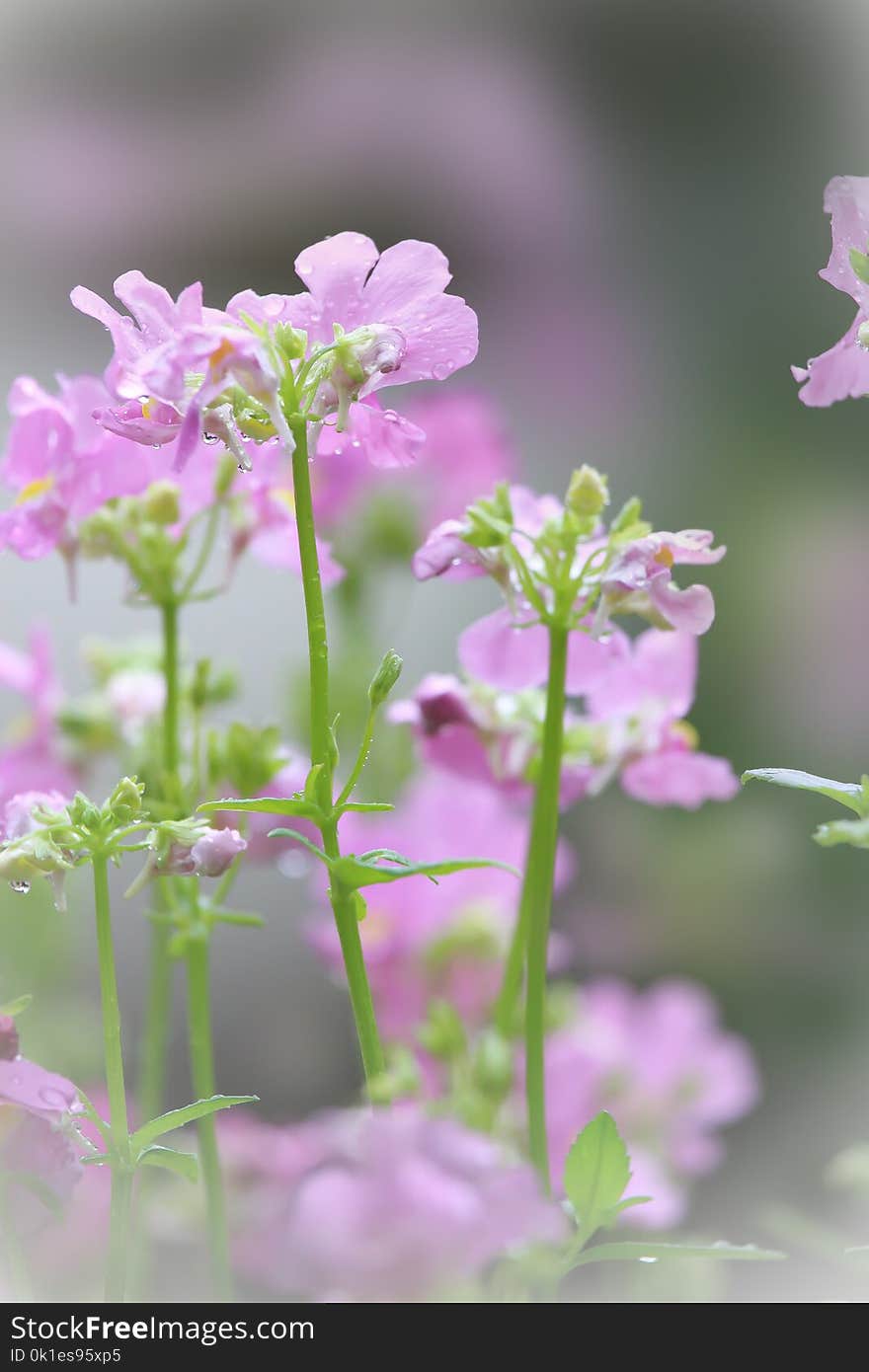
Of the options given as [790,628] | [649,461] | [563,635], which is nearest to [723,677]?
[790,628]

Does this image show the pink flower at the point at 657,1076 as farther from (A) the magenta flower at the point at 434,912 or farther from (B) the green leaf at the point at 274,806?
(B) the green leaf at the point at 274,806

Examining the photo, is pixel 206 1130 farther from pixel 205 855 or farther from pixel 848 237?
pixel 848 237

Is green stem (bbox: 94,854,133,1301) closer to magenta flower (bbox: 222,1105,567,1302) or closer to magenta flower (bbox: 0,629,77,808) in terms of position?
magenta flower (bbox: 222,1105,567,1302)

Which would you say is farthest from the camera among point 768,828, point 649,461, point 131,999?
point 649,461

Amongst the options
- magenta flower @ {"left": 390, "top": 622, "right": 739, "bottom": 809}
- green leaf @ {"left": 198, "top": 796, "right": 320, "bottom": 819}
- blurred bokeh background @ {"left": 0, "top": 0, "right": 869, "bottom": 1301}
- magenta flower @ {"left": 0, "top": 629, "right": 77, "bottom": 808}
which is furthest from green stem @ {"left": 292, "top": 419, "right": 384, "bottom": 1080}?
blurred bokeh background @ {"left": 0, "top": 0, "right": 869, "bottom": 1301}

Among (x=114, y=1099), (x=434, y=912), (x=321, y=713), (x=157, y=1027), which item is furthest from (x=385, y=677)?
(x=434, y=912)
